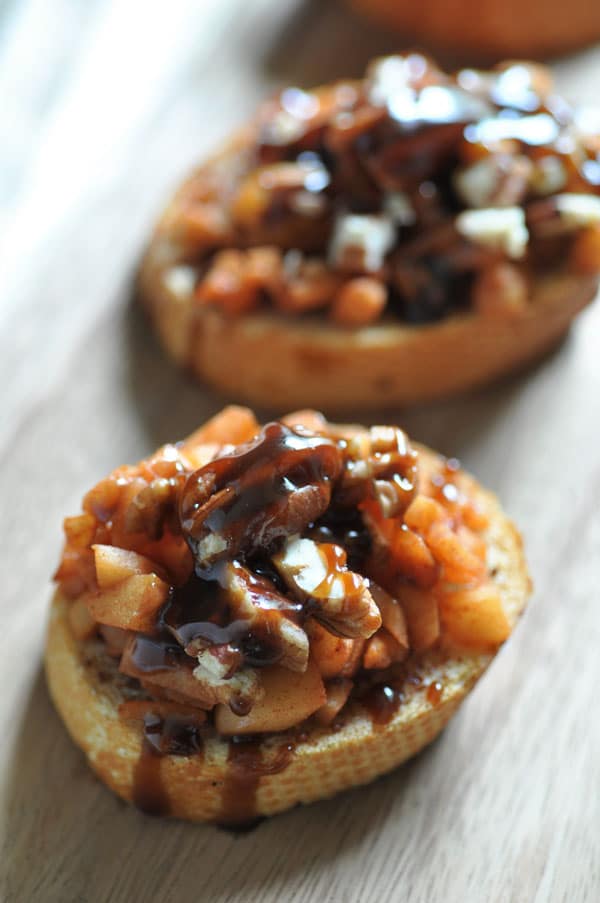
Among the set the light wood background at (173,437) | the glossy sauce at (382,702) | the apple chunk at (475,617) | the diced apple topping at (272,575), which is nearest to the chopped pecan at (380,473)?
the diced apple topping at (272,575)

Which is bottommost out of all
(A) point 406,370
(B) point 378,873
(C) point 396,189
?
(B) point 378,873

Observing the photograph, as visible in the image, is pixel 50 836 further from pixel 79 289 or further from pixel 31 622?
pixel 79 289

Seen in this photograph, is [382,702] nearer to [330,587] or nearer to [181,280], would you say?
[330,587]

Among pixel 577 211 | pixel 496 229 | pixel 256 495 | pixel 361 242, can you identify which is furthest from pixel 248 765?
pixel 577 211

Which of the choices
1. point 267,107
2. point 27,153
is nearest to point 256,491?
point 267,107

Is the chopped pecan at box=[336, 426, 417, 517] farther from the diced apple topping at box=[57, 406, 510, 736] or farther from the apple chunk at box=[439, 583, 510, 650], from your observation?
the apple chunk at box=[439, 583, 510, 650]

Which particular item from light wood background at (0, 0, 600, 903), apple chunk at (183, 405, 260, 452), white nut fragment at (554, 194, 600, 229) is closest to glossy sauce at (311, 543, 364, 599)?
apple chunk at (183, 405, 260, 452)

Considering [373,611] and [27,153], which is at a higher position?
[27,153]
